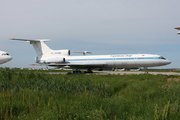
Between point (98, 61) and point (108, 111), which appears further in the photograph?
point (98, 61)

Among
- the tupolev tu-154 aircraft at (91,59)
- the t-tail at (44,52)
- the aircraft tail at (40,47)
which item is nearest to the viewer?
the tupolev tu-154 aircraft at (91,59)

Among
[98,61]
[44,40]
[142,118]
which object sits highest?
[44,40]

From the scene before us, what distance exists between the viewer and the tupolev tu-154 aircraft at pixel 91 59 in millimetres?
26531

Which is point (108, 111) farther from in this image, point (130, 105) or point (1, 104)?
point (1, 104)

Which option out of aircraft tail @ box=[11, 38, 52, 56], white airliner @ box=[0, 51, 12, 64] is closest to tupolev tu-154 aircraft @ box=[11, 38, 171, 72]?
aircraft tail @ box=[11, 38, 52, 56]

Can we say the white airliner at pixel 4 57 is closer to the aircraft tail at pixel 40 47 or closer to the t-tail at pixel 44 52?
the t-tail at pixel 44 52

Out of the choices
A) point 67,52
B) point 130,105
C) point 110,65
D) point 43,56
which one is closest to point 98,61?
point 110,65

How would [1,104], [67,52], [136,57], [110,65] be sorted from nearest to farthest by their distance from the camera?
[1,104], [136,57], [110,65], [67,52]

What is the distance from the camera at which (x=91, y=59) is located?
97.3ft

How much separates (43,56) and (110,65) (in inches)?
542

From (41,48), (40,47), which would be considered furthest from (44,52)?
(40,47)

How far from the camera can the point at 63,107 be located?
5.62 m

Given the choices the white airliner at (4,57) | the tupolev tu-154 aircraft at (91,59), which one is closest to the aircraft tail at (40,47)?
the tupolev tu-154 aircraft at (91,59)

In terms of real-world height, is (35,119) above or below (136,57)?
below
